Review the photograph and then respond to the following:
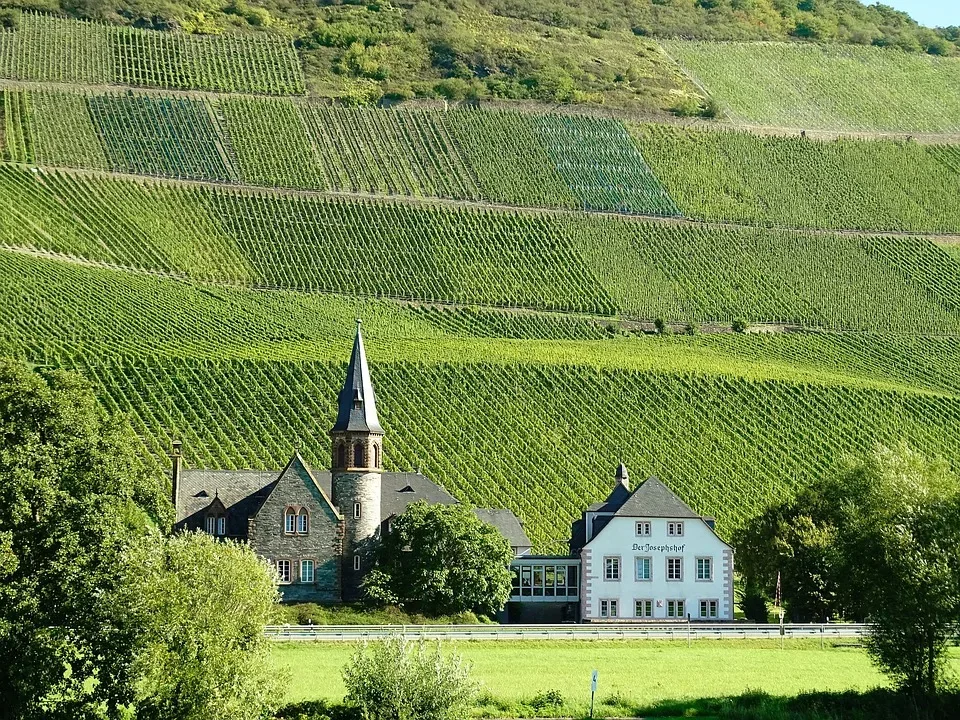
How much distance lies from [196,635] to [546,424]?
51627mm

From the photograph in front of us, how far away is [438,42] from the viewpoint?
169 m

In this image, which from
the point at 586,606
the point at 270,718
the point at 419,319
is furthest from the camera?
the point at 419,319

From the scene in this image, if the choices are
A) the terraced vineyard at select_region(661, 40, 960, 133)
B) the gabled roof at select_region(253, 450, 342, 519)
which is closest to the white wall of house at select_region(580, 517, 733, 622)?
the gabled roof at select_region(253, 450, 342, 519)

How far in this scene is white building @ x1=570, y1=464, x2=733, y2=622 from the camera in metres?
75.1

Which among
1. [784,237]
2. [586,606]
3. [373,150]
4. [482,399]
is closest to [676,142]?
[784,237]

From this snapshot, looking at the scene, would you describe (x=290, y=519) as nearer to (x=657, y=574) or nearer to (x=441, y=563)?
(x=441, y=563)

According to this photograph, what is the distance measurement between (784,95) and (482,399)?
85.8 meters

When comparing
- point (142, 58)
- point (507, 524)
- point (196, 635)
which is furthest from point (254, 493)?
point (142, 58)

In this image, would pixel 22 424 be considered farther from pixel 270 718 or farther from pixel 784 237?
pixel 784 237

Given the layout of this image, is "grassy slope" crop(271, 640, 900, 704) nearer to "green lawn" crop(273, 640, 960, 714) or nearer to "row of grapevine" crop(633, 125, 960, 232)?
"green lawn" crop(273, 640, 960, 714)

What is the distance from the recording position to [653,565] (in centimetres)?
7550

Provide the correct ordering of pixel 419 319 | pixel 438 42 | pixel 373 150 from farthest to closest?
pixel 438 42
pixel 373 150
pixel 419 319

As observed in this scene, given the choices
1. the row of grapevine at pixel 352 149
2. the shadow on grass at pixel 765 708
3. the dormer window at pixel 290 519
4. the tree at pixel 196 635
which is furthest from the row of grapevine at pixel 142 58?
the shadow on grass at pixel 765 708

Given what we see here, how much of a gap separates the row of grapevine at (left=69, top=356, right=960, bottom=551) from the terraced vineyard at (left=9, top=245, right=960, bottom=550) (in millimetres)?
128
